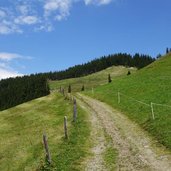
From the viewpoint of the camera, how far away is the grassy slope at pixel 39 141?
2931 cm

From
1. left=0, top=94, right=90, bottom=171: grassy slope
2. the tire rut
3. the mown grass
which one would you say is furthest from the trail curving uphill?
left=0, top=94, right=90, bottom=171: grassy slope

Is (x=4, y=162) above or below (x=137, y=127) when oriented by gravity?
below

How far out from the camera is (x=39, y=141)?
133 ft

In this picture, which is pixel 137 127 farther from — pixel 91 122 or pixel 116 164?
pixel 116 164

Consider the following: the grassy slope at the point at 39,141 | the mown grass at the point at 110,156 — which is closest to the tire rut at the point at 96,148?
the mown grass at the point at 110,156

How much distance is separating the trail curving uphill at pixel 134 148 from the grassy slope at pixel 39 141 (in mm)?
2806

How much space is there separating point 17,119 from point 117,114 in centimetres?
2215

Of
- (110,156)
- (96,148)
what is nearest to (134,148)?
(110,156)

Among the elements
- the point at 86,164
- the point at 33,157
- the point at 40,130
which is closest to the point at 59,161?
the point at 86,164

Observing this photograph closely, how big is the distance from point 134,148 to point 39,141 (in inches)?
572

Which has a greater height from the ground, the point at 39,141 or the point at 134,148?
the point at 134,148

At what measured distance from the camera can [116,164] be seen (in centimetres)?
2559

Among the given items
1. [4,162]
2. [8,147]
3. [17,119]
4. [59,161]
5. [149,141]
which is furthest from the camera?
[17,119]

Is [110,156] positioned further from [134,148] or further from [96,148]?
[96,148]
